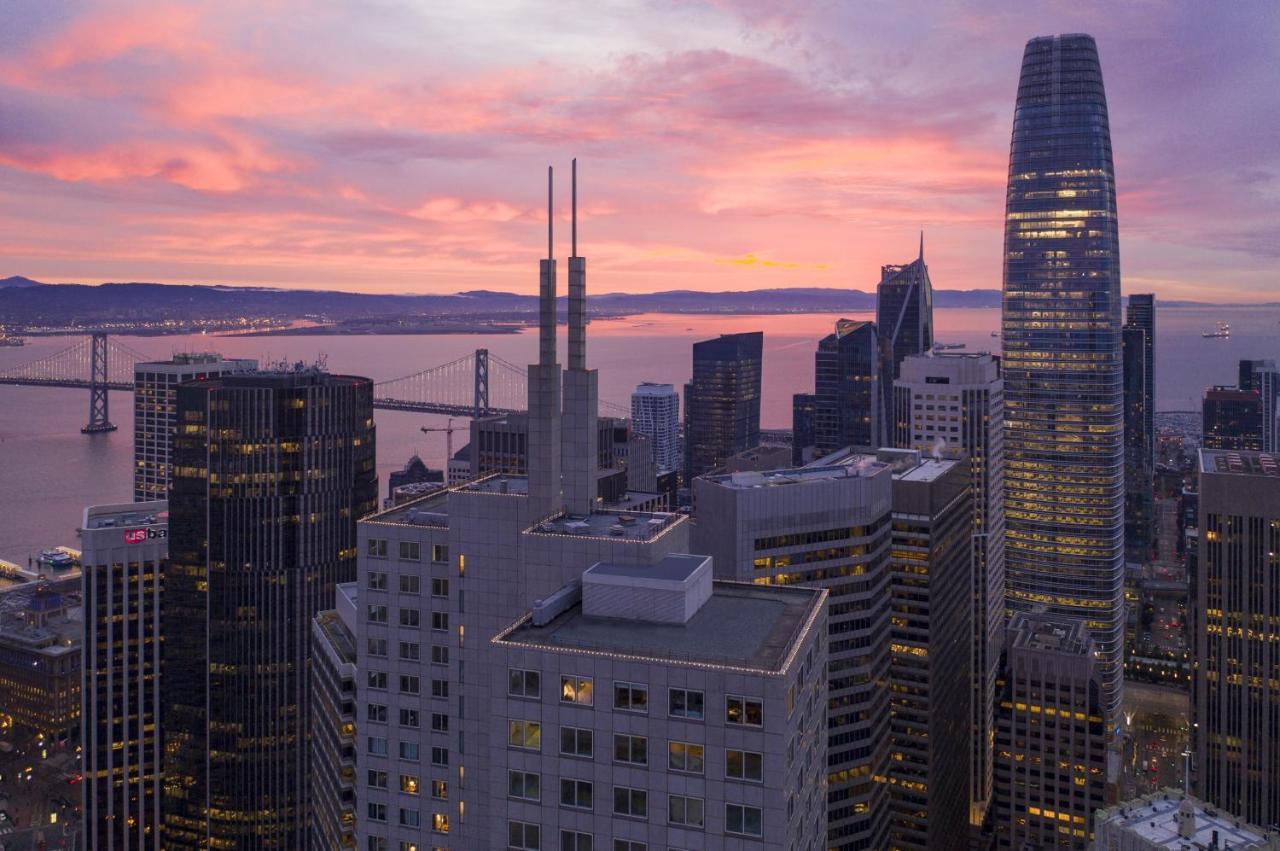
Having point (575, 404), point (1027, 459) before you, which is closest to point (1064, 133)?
point (1027, 459)

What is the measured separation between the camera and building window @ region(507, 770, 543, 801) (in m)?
24.6

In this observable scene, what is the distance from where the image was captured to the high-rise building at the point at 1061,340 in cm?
18150

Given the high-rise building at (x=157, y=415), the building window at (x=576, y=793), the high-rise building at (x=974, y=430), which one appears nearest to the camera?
the building window at (x=576, y=793)

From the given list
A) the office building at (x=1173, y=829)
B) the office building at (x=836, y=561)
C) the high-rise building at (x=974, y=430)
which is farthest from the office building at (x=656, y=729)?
the high-rise building at (x=974, y=430)

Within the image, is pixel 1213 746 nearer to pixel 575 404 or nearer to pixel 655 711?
pixel 575 404

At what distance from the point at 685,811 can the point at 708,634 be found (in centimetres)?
428

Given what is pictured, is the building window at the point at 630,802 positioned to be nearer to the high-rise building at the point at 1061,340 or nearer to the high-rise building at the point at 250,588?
the high-rise building at the point at 250,588

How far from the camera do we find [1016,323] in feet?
643

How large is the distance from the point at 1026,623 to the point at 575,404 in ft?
350

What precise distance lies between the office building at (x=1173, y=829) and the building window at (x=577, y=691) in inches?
2098

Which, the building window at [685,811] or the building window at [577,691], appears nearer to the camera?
the building window at [685,811]

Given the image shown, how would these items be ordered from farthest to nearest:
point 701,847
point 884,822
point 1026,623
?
point 1026,623 < point 884,822 < point 701,847

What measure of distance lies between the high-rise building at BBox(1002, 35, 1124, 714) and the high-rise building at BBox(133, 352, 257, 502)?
469 feet

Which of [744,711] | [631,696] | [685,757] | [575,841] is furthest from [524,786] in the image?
[744,711]
